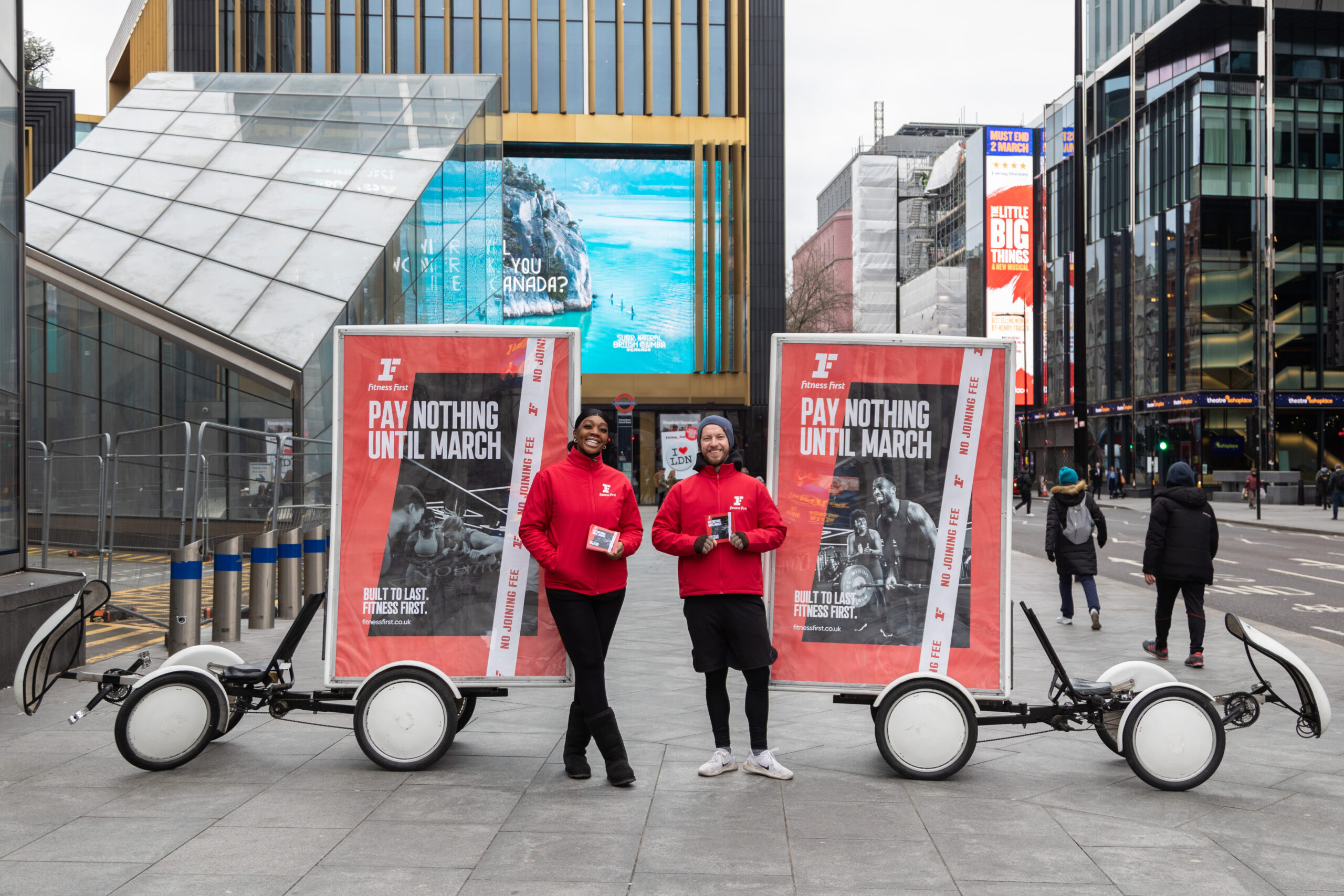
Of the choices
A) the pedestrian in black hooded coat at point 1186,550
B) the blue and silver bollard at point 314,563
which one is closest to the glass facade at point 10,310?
the blue and silver bollard at point 314,563

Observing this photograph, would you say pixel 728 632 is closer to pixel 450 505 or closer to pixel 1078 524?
pixel 450 505

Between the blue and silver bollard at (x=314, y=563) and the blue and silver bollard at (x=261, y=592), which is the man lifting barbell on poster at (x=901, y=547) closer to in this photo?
the blue and silver bollard at (x=261, y=592)

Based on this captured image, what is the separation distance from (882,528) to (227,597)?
719 centimetres

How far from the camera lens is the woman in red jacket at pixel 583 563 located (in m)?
5.88

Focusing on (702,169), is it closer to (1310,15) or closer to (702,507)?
(1310,15)

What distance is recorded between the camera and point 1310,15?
2160 inches

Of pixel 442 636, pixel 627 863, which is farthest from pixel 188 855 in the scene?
pixel 442 636

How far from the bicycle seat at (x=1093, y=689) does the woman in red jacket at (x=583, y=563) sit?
2.30 metres

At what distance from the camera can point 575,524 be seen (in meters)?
5.95

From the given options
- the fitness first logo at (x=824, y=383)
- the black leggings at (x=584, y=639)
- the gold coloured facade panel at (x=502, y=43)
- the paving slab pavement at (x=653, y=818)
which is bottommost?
the paving slab pavement at (x=653, y=818)

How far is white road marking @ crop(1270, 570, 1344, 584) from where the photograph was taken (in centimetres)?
1778

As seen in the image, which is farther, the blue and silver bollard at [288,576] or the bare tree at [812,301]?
the bare tree at [812,301]

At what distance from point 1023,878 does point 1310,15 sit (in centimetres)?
6128

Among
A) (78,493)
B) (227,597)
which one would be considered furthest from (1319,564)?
(78,493)
